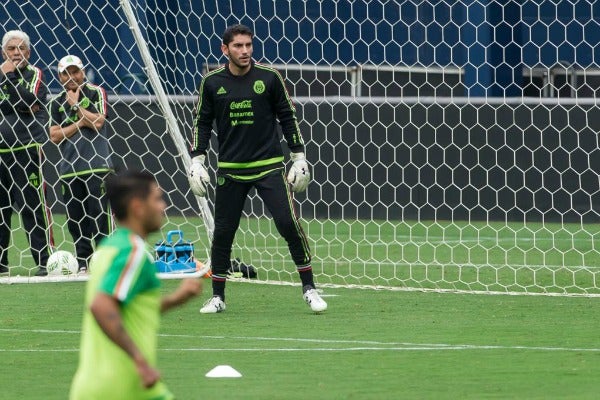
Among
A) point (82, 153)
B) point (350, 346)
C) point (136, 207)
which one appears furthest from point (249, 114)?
point (136, 207)

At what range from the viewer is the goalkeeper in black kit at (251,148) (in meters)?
10.4

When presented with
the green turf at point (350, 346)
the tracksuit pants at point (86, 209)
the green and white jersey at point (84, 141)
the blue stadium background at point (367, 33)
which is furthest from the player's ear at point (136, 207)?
the blue stadium background at point (367, 33)

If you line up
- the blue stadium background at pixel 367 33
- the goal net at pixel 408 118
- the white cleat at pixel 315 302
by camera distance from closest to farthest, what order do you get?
the white cleat at pixel 315 302 < the blue stadium background at pixel 367 33 < the goal net at pixel 408 118

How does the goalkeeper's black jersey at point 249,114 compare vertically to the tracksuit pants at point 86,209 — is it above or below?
above

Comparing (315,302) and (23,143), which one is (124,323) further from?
(23,143)

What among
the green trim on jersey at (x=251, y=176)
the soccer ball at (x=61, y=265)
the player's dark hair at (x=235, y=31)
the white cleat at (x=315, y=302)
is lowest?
the soccer ball at (x=61, y=265)

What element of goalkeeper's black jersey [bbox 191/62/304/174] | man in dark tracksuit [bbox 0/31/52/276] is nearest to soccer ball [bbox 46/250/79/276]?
man in dark tracksuit [bbox 0/31/52/276]

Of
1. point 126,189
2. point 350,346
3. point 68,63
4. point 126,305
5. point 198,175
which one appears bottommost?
point 350,346

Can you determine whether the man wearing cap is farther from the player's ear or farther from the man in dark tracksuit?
the player's ear

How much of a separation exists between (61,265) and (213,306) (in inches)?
115

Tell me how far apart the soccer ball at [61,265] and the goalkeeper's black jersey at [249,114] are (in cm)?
306

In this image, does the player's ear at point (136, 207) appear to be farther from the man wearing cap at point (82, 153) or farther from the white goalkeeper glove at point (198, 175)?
the man wearing cap at point (82, 153)

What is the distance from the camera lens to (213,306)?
34.7 feet

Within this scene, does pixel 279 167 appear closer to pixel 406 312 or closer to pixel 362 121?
pixel 406 312
